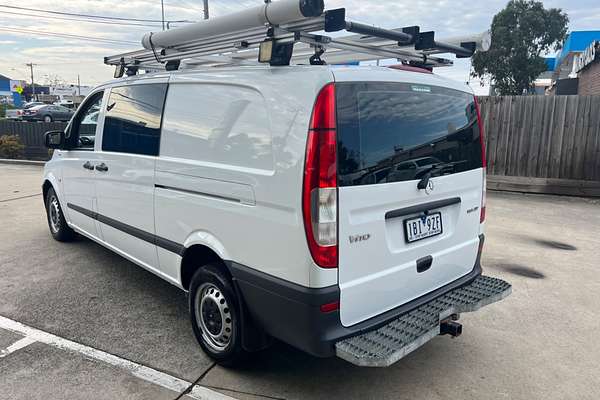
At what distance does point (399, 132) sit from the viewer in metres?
2.74

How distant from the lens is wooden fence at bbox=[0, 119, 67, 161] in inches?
636

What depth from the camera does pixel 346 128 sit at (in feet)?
8.12

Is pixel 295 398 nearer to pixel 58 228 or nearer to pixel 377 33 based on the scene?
pixel 377 33

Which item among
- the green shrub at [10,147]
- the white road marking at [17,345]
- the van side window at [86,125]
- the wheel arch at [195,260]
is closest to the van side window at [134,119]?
the van side window at [86,125]

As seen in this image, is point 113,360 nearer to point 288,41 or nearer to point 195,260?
point 195,260

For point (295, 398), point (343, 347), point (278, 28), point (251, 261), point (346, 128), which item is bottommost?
point (295, 398)

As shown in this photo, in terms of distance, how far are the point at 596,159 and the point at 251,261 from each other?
886 centimetres

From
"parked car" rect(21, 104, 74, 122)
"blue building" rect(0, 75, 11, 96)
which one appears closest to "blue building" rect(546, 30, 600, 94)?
"parked car" rect(21, 104, 74, 122)

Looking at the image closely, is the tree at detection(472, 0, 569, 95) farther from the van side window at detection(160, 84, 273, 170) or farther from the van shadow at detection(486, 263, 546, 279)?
the van side window at detection(160, 84, 273, 170)

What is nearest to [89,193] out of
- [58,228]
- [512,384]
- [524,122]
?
[58,228]

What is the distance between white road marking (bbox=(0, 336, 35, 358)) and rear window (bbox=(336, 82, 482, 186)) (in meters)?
2.80

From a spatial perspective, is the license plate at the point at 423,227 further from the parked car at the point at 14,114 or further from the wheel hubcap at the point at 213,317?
the parked car at the point at 14,114

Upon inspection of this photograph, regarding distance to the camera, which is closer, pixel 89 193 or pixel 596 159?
pixel 89 193

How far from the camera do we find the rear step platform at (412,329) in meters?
2.42
